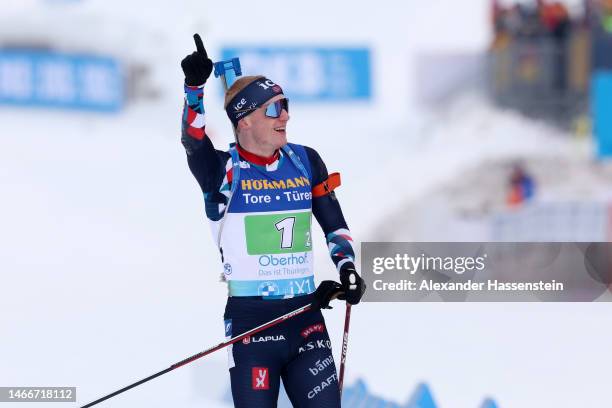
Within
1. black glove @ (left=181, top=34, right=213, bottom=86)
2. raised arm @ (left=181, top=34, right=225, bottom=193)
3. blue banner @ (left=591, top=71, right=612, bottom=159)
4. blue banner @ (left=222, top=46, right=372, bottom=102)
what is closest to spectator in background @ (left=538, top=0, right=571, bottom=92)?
blue banner @ (left=591, top=71, right=612, bottom=159)

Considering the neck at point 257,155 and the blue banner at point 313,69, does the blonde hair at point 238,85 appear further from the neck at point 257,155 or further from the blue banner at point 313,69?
the blue banner at point 313,69

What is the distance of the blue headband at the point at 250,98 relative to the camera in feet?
14.6

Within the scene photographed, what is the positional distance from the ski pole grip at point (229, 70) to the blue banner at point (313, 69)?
35.7 feet

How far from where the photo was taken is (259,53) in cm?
1609

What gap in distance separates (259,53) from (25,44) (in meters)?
5.06

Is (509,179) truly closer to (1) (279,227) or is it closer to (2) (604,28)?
(2) (604,28)

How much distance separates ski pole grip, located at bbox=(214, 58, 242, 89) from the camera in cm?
453

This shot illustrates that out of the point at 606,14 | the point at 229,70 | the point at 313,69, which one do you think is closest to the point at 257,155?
the point at 229,70

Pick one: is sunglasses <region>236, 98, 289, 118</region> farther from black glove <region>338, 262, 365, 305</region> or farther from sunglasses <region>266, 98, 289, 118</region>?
black glove <region>338, 262, 365, 305</region>
